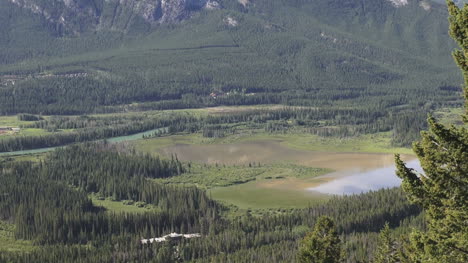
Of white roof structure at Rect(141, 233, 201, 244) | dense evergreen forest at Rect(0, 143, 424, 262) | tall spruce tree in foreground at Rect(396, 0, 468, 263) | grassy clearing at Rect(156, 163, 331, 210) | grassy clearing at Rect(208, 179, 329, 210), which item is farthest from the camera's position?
grassy clearing at Rect(156, 163, 331, 210)

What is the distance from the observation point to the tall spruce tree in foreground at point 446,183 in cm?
3359

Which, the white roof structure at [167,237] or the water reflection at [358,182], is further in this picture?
the water reflection at [358,182]

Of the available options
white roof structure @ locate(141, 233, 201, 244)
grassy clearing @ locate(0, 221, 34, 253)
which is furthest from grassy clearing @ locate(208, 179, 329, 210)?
grassy clearing @ locate(0, 221, 34, 253)

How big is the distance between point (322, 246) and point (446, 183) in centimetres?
1769

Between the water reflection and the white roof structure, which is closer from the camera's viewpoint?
the white roof structure

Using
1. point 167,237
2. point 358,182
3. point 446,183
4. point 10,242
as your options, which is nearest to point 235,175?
point 358,182

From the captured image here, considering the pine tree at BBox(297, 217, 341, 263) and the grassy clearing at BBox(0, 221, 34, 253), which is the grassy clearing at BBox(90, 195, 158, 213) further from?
the pine tree at BBox(297, 217, 341, 263)

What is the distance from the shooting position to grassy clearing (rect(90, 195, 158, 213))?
502 feet

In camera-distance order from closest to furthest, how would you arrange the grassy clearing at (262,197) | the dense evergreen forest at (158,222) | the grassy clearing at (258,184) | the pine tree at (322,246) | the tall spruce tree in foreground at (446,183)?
the tall spruce tree in foreground at (446,183), the pine tree at (322,246), the dense evergreen forest at (158,222), the grassy clearing at (262,197), the grassy clearing at (258,184)

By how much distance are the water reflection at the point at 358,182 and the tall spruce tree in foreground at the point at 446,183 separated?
12666 centimetres

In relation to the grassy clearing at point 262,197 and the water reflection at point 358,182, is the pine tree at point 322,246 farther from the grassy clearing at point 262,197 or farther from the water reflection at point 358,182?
the water reflection at point 358,182

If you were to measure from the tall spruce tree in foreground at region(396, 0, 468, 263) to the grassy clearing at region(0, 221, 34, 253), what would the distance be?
100926 millimetres

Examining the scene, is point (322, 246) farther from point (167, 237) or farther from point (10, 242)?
point (10, 242)

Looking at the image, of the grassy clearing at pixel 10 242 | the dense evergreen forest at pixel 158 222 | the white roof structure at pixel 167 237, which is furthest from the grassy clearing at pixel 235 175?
the grassy clearing at pixel 10 242
